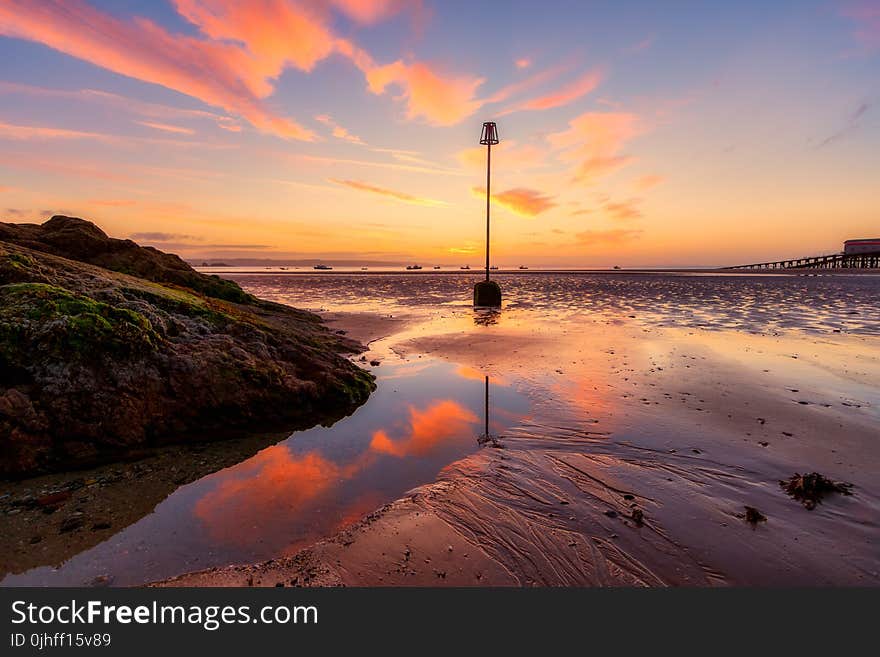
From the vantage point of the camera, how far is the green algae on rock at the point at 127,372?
5820 mm

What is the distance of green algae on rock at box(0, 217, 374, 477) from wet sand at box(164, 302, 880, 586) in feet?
12.0

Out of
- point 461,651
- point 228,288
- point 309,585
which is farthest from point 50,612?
point 228,288

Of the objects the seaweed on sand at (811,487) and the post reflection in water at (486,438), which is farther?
the post reflection in water at (486,438)

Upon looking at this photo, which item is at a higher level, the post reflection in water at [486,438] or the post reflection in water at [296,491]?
the post reflection in water at [486,438]

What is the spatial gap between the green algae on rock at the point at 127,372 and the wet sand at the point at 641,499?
3659 millimetres

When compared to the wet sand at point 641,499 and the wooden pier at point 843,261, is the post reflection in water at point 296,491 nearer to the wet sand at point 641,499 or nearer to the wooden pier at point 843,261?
the wet sand at point 641,499

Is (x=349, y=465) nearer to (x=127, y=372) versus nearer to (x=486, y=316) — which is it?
(x=127, y=372)

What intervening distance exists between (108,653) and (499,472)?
421 cm

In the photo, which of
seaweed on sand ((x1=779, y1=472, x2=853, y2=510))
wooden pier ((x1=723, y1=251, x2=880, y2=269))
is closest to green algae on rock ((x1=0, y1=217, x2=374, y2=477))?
seaweed on sand ((x1=779, y1=472, x2=853, y2=510))

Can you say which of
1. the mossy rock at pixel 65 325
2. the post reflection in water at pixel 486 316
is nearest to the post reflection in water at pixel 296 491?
the mossy rock at pixel 65 325

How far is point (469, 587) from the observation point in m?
3.57

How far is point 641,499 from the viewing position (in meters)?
4.91

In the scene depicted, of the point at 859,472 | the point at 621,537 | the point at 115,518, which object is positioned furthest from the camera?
the point at 859,472

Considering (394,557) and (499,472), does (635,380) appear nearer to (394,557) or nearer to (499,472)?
(499,472)
